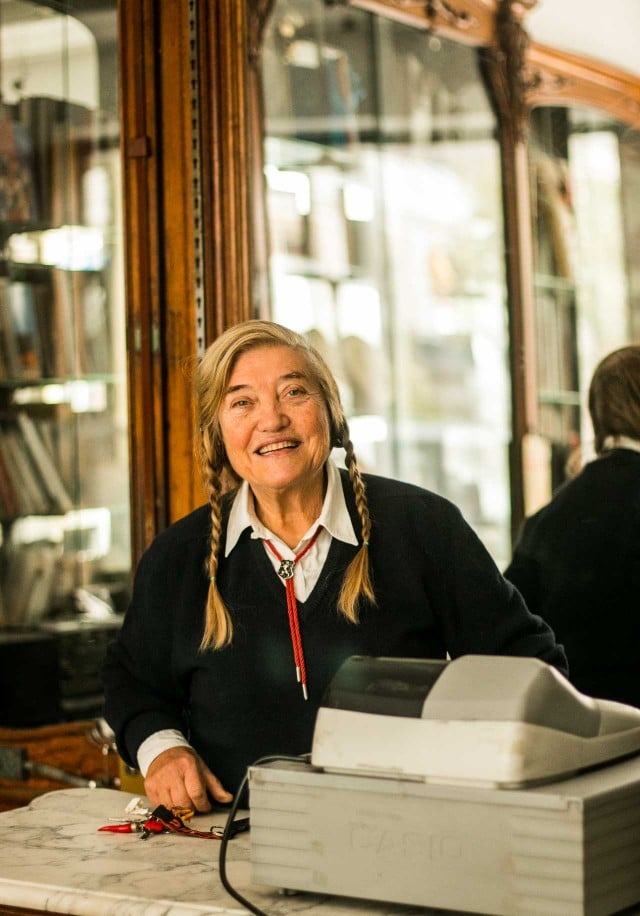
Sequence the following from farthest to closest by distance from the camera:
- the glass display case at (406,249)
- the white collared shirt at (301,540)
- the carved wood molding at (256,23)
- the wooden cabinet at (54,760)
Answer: the glass display case at (406,249), the wooden cabinet at (54,760), the carved wood molding at (256,23), the white collared shirt at (301,540)

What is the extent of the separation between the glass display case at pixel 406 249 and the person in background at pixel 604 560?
1.01 metres

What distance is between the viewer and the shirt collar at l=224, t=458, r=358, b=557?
200 cm

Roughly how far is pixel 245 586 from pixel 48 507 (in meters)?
1.52

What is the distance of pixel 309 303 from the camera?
3.60m

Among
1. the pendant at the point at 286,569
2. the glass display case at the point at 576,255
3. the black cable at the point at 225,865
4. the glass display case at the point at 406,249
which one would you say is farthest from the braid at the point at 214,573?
the glass display case at the point at 576,255

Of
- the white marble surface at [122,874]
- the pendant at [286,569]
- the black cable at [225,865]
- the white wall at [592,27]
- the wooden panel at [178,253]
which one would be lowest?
the white marble surface at [122,874]

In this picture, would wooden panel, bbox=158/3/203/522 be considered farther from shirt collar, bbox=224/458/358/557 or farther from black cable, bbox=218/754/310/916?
black cable, bbox=218/754/310/916

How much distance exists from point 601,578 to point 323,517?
3.22 ft

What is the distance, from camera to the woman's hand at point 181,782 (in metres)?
1.83

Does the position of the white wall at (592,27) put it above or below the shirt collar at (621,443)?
above

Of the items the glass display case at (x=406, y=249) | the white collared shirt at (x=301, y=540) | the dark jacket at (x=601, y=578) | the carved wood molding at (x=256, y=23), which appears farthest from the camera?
the glass display case at (x=406, y=249)

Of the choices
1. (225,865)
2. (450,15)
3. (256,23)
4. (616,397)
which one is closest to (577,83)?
(450,15)

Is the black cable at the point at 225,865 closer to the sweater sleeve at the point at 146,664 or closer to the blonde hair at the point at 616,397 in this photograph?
the sweater sleeve at the point at 146,664

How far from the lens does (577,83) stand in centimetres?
409
